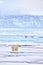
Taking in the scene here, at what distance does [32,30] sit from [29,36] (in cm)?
8

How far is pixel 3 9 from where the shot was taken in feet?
5.72

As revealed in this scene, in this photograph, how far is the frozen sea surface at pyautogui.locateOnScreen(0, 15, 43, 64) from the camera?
174 centimetres

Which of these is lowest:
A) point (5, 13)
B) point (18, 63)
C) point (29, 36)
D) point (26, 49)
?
point (18, 63)

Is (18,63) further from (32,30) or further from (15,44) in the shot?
(32,30)

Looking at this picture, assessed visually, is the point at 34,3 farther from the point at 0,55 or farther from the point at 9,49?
the point at 0,55

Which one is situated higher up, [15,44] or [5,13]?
[5,13]

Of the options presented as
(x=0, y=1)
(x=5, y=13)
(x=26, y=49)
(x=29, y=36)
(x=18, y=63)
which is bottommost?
(x=18, y=63)

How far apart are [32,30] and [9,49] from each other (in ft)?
1.21

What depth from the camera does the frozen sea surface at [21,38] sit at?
174 cm

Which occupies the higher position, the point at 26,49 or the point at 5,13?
the point at 5,13

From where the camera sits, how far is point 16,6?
1737 mm

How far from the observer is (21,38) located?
1.74 metres

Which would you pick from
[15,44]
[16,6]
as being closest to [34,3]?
[16,6]

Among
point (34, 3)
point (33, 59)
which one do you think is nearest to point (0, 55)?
point (33, 59)
